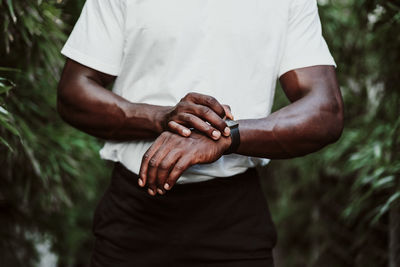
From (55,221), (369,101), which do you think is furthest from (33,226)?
(369,101)

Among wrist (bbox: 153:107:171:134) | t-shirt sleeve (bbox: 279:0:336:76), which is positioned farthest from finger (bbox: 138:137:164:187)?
t-shirt sleeve (bbox: 279:0:336:76)

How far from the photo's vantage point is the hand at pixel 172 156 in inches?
43.0

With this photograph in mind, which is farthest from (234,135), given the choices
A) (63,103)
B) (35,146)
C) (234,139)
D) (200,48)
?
(35,146)

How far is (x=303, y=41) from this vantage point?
1.34 metres

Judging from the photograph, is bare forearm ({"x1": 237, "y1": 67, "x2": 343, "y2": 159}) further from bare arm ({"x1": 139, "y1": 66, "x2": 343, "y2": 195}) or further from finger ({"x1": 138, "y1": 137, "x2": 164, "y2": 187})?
finger ({"x1": 138, "y1": 137, "x2": 164, "y2": 187})

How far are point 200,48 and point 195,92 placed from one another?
0.43ft

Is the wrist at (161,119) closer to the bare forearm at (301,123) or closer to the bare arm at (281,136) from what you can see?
the bare arm at (281,136)

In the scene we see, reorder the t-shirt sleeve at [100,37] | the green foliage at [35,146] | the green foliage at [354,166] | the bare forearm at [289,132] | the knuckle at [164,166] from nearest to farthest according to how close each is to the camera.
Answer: the knuckle at [164,166], the bare forearm at [289,132], the t-shirt sleeve at [100,37], the green foliage at [35,146], the green foliage at [354,166]

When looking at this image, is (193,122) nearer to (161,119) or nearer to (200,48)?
(161,119)

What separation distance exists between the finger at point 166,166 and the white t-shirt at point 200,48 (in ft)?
0.70

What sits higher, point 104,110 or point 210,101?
point 210,101

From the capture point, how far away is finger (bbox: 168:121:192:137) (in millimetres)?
1135

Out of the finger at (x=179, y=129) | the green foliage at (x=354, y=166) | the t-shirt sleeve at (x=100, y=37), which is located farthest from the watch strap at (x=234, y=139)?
the green foliage at (x=354, y=166)

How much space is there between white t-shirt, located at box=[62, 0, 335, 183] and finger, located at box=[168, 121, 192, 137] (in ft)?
0.54
